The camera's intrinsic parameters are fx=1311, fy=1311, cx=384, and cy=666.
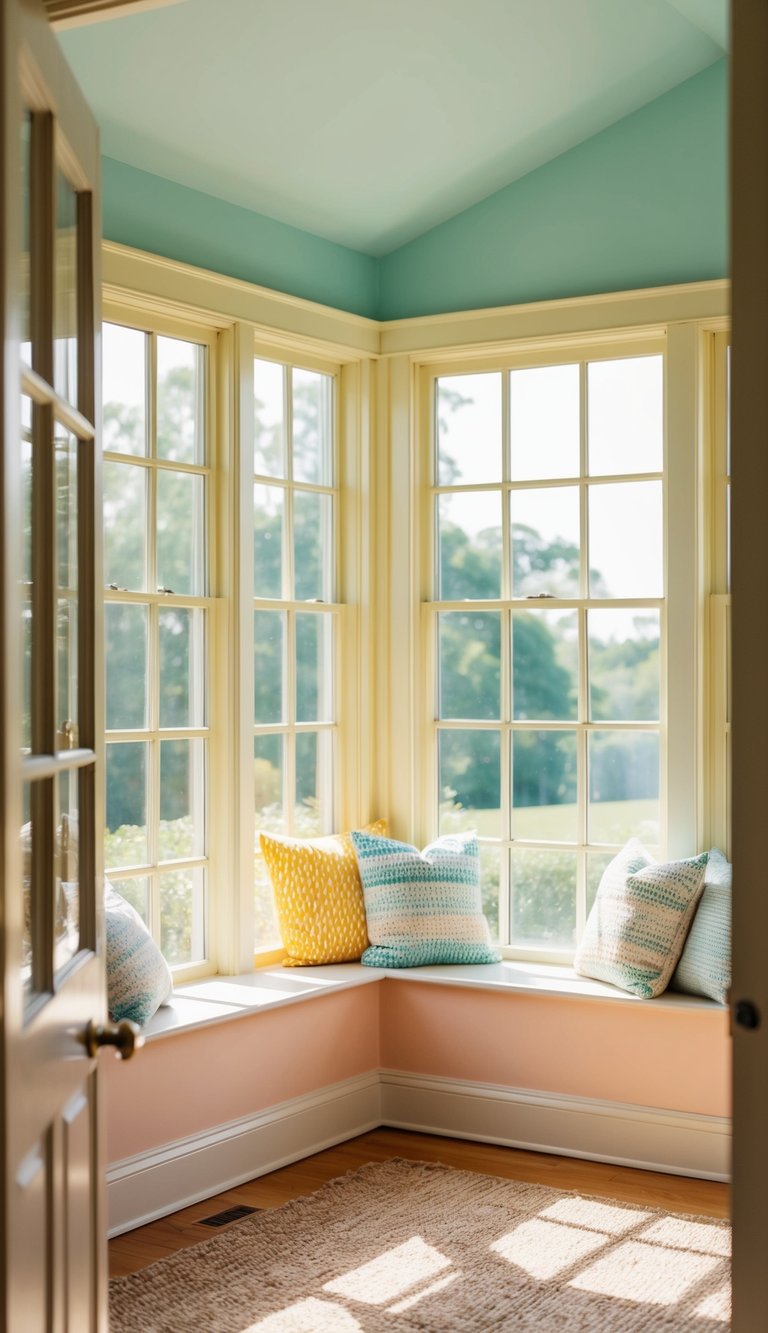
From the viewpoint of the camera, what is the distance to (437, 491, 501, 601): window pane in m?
4.62

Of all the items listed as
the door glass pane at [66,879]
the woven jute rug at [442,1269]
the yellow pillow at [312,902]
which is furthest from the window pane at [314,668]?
the door glass pane at [66,879]

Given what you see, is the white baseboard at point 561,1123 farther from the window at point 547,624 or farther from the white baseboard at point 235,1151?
the window at point 547,624

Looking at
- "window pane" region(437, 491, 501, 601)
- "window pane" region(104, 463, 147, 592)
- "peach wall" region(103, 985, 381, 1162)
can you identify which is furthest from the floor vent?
"window pane" region(437, 491, 501, 601)

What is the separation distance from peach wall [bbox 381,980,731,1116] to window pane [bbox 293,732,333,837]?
620 mm

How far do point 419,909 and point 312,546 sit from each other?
1316mm

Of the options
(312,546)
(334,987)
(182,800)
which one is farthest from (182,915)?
(312,546)

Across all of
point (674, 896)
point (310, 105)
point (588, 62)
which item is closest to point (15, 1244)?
point (674, 896)

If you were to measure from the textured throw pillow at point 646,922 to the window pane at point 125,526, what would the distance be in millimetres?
1754

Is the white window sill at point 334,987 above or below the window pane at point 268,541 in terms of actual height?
below

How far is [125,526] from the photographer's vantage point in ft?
12.9

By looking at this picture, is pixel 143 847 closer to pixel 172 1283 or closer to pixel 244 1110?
pixel 244 1110

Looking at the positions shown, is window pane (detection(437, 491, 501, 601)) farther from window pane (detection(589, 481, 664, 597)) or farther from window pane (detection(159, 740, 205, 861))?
window pane (detection(159, 740, 205, 861))

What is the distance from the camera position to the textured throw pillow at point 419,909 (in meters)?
4.31

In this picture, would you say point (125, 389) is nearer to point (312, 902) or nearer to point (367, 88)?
point (367, 88)
